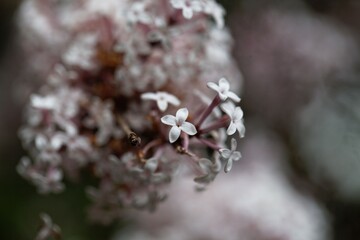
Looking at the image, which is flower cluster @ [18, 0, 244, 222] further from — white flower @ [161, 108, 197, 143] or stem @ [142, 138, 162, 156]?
white flower @ [161, 108, 197, 143]

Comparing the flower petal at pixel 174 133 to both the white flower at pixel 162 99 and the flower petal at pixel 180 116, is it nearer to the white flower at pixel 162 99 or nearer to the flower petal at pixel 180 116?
the flower petal at pixel 180 116

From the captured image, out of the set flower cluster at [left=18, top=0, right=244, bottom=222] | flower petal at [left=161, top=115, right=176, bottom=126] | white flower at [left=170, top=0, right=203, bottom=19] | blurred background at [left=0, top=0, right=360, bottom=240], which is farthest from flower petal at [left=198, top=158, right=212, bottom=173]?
blurred background at [left=0, top=0, right=360, bottom=240]

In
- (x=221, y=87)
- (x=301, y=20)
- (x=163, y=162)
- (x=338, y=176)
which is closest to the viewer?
(x=221, y=87)

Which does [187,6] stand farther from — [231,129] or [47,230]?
[47,230]

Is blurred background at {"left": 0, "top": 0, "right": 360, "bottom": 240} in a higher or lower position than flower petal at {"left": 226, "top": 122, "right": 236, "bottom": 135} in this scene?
lower

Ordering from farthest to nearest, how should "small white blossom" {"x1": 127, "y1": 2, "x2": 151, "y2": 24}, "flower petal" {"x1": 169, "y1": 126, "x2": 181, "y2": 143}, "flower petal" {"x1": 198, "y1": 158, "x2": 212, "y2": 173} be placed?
1. "small white blossom" {"x1": 127, "y1": 2, "x2": 151, "y2": 24}
2. "flower petal" {"x1": 198, "y1": 158, "x2": 212, "y2": 173}
3. "flower petal" {"x1": 169, "y1": 126, "x2": 181, "y2": 143}

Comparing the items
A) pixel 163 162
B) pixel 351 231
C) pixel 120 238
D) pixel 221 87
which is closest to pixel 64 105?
pixel 163 162

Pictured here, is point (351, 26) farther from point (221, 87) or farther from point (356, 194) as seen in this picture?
point (221, 87)

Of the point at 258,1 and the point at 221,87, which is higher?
the point at 221,87
